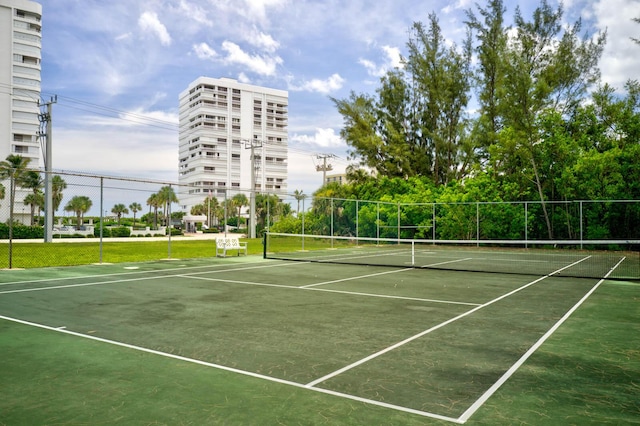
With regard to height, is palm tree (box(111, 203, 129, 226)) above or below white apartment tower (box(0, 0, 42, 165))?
below

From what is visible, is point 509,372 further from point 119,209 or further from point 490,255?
point 490,255

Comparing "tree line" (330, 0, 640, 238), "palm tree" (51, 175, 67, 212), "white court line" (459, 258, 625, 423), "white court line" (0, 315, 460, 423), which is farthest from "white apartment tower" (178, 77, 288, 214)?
"white court line" (0, 315, 460, 423)

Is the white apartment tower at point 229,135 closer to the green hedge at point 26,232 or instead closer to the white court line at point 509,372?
the green hedge at point 26,232

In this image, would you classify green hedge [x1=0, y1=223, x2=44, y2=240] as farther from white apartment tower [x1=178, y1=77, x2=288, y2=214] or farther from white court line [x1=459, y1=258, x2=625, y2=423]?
white apartment tower [x1=178, y1=77, x2=288, y2=214]

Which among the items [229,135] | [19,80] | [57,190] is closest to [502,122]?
[57,190]

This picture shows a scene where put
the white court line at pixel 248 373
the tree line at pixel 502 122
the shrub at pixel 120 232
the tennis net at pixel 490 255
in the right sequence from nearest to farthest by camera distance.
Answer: the white court line at pixel 248 373 < the tennis net at pixel 490 255 < the tree line at pixel 502 122 < the shrub at pixel 120 232

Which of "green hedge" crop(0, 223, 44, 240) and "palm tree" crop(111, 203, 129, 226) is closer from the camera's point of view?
"palm tree" crop(111, 203, 129, 226)

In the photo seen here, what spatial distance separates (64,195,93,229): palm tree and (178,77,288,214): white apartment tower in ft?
350

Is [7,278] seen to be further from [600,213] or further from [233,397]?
[600,213]

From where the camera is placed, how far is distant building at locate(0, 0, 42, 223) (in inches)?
3287

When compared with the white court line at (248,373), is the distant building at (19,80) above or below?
above

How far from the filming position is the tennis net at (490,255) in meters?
16.1

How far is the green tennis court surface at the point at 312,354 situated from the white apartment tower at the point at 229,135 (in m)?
118

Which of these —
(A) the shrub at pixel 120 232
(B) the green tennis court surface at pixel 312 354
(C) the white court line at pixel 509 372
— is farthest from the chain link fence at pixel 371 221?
(C) the white court line at pixel 509 372
